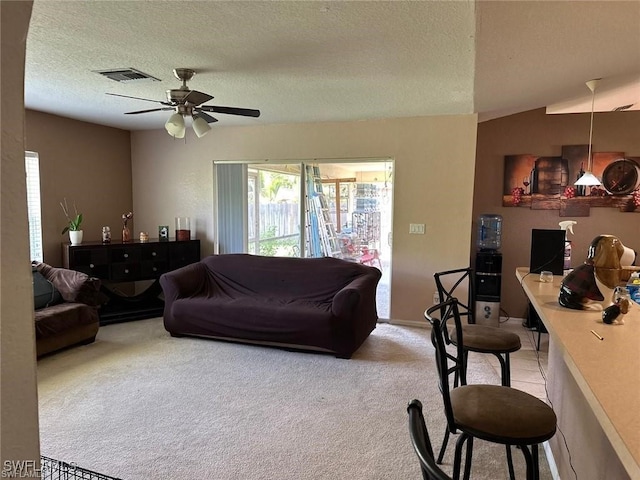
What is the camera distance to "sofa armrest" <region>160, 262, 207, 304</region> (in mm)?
4543

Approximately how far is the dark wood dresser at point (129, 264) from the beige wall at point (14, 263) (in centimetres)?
474

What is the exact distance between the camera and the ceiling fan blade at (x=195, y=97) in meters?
3.07

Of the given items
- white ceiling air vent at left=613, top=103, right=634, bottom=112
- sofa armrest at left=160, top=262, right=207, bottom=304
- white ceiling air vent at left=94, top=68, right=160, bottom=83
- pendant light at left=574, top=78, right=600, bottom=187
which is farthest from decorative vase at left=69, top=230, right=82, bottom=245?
white ceiling air vent at left=613, top=103, right=634, bottom=112

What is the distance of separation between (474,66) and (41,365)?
429 centimetres

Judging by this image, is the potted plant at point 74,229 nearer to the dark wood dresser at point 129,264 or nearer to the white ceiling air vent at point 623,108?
the dark wood dresser at point 129,264

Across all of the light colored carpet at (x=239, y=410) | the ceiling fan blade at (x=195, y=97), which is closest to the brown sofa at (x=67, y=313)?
the light colored carpet at (x=239, y=410)

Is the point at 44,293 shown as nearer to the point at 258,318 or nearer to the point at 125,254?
the point at 125,254

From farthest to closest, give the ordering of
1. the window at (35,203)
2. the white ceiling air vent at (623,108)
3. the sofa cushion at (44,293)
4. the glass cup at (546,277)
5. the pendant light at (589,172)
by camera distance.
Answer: the window at (35,203), the white ceiling air vent at (623,108), the sofa cushion at (44,293), the pendant light at (589,172), the glass cup at (546,277)

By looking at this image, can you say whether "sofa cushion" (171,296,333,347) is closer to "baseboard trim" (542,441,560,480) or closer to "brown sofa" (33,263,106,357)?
"brown sofa" (33,263,106,357)

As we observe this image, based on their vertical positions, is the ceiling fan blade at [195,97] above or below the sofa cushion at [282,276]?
above

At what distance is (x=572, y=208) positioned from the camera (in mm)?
5082

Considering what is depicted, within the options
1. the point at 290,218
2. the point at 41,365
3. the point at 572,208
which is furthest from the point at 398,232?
the point at 41,365

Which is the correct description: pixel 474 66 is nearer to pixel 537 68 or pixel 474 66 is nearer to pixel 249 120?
pixel 537 68

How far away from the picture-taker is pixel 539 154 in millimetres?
5156
